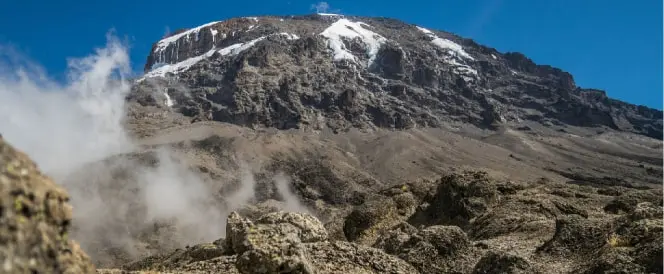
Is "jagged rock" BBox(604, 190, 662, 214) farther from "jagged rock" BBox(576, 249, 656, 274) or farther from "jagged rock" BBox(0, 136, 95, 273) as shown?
"jagged rock" BBox(0, 136, 95, 273)

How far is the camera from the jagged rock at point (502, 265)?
1530cm

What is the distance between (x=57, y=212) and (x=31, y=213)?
408 millimetres

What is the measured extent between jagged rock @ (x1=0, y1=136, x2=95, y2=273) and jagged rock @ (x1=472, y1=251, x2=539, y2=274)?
11.8 metres

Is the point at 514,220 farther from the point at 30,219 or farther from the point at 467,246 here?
the point at 30,219

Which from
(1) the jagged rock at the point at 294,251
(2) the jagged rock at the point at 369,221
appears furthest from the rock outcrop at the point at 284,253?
(2) the jagged rock at the point at 369,221

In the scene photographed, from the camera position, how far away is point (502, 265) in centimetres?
Result: 1536

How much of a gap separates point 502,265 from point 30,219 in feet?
41.7

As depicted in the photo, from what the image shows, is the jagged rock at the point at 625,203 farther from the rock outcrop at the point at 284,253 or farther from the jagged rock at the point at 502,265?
the rock outcrop at the point at 284,253

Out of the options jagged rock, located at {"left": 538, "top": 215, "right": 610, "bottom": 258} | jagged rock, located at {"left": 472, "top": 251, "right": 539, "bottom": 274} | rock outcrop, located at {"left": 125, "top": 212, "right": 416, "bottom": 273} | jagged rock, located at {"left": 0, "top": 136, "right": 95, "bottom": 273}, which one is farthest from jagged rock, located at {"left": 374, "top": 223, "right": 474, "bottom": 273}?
jagged rock, located at {"left": 0, "top": 136, "right": 95, "bottom": 273}

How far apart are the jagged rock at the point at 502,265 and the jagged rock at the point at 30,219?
1185cm

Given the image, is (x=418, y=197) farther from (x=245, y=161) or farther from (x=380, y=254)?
(x=245, y=161)

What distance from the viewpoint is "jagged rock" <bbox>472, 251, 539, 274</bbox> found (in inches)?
602

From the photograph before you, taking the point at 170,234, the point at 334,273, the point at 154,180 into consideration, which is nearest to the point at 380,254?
the point at 334,273

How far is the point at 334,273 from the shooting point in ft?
45.1
